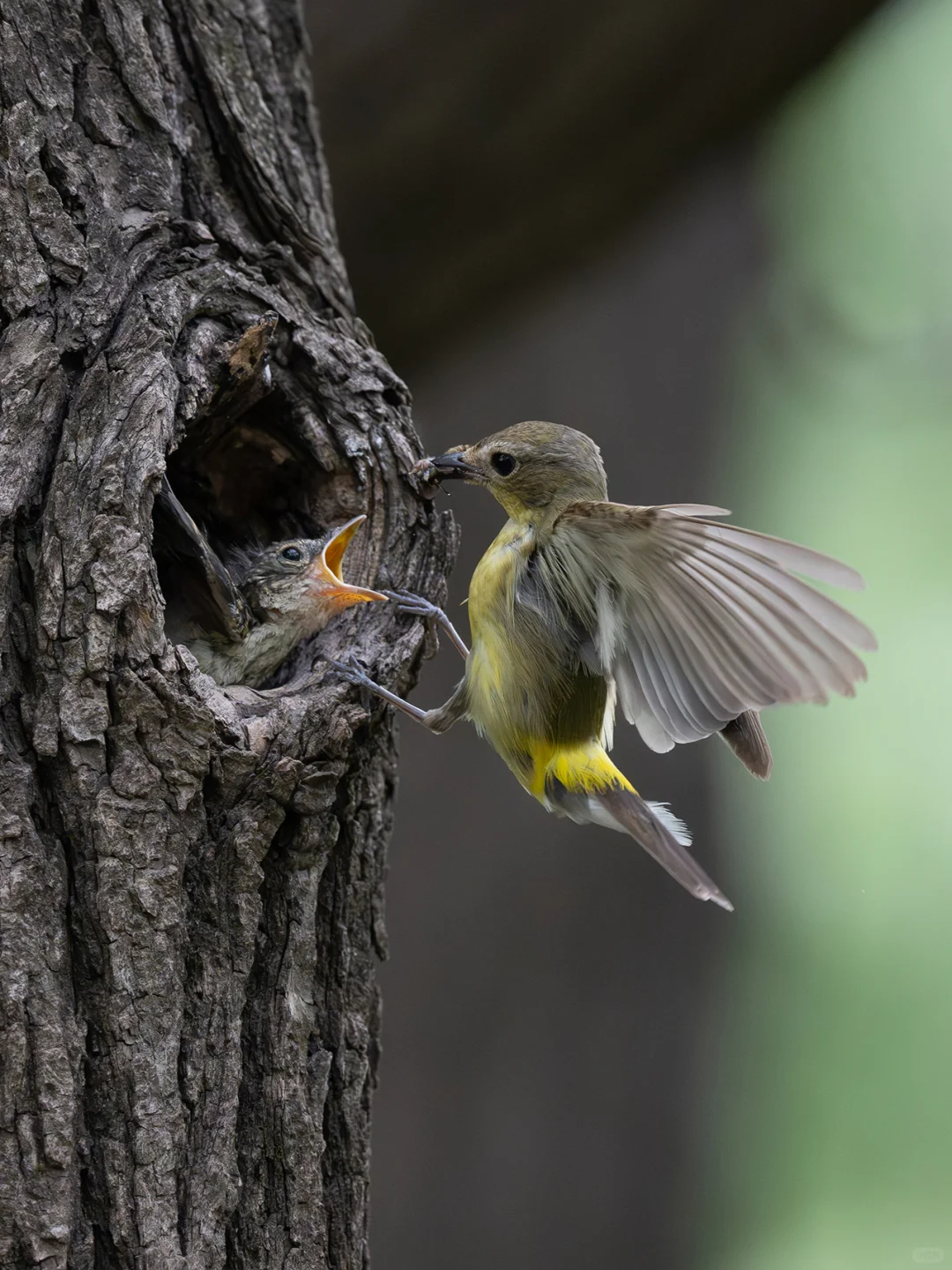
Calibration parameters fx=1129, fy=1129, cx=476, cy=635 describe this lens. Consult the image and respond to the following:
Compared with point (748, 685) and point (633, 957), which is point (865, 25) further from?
point (633, 957)

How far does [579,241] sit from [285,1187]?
3280 millimetres

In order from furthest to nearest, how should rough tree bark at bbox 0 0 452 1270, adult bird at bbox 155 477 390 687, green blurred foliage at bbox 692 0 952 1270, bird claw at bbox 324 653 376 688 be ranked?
green blurred foliage at bbox 692 0 952 1270
adult bird at bbox 155 477 390 687
bird claw at bbox 324 653 376 688
rough tree bark at bbox 0 0 452 1270

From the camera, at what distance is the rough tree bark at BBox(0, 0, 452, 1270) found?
70.3 inches

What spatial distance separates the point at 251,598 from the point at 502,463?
30.6 inches

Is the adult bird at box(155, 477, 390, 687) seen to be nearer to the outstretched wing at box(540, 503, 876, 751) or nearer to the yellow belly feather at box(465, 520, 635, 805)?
the yellow belly feather at box(465, 520, 635, 805)

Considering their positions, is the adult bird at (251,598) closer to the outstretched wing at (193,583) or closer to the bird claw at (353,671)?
the outstretched wing at (193,583)

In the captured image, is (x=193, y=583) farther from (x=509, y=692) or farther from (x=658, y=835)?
(x=658, y=835)

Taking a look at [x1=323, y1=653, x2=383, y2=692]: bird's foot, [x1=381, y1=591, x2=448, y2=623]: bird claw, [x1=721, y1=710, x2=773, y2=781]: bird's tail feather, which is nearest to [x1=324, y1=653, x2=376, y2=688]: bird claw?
[x1=323, y1=653, x2=383, y2=692]: bird's foot

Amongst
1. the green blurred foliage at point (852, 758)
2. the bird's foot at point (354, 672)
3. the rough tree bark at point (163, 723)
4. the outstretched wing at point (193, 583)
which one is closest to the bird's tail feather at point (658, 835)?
the rough tree bark at point (163, 723)

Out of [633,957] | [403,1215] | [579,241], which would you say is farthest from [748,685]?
[403,1215]

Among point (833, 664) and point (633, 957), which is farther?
point (633, 957)

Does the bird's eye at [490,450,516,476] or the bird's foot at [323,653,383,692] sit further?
the bird's eye at [490,450,516,476]

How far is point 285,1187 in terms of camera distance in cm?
199

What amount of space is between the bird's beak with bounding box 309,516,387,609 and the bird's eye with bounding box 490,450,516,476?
42 cm
